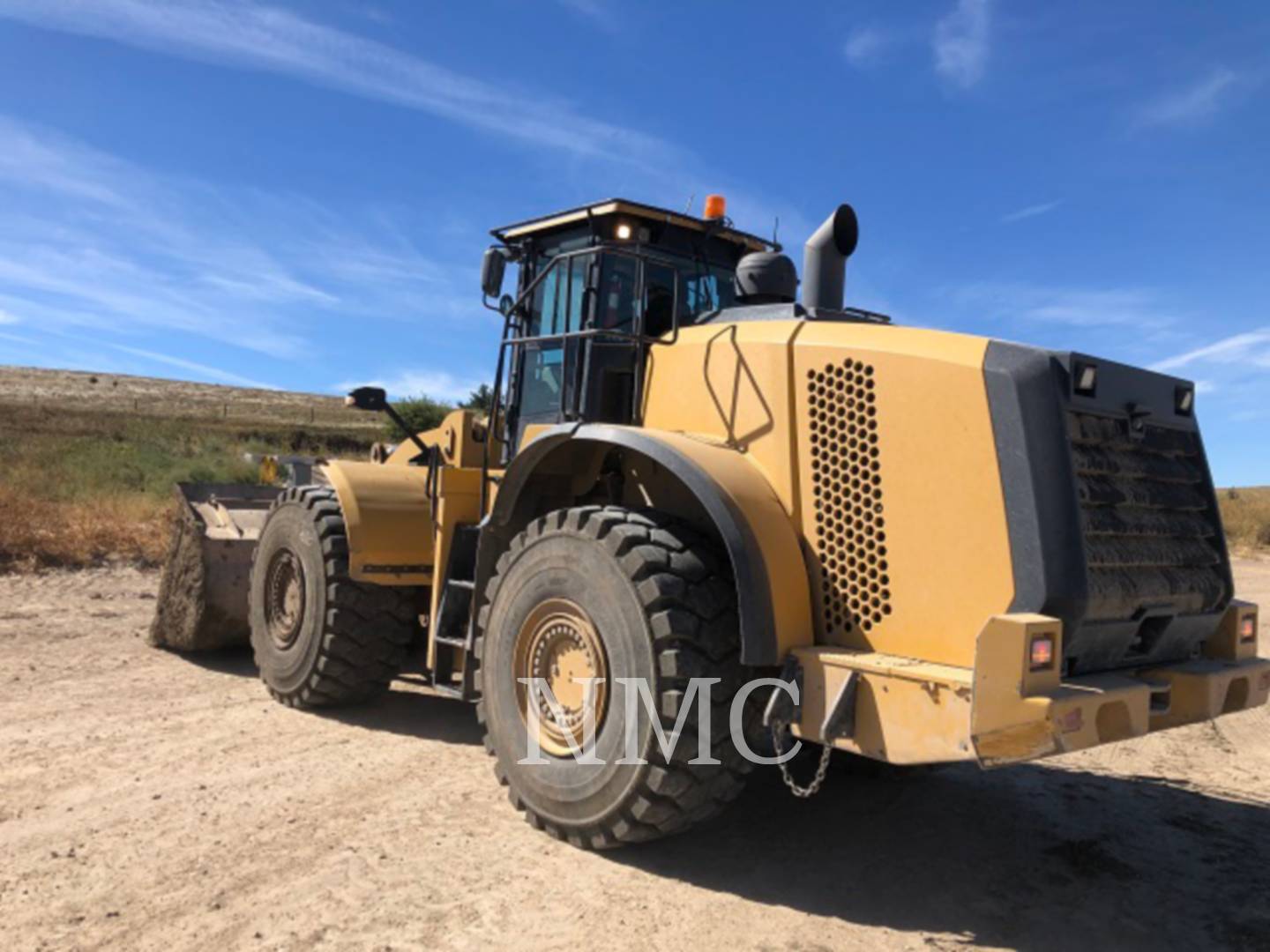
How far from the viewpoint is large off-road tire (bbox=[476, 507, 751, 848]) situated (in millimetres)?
3791

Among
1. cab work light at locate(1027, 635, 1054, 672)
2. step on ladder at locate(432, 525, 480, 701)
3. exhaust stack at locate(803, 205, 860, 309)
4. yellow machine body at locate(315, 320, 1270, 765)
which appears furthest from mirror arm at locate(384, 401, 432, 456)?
cab work light at locate(1027, 635, 1054, 672)

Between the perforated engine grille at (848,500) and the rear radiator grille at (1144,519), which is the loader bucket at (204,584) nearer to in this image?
the perforated engine grille at (848,500)

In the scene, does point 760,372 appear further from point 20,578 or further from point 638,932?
point 20,578

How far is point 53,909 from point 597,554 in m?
2.28

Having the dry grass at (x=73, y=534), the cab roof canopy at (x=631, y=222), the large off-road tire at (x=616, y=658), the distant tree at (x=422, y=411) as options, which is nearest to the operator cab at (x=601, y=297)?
the cab roof canopy at (x=631, y=222)

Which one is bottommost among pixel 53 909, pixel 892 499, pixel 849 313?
pixel 53 909

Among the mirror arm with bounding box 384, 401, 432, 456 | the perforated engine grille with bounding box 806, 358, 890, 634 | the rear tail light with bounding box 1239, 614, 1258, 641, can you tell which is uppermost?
the mirror arm with bounding box 384, 401, 432, 456

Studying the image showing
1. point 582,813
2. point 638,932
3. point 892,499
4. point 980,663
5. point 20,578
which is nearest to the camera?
point 980,663

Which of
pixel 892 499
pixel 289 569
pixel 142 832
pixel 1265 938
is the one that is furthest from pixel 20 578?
pixel 1265 938

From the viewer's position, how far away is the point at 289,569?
6852 mm

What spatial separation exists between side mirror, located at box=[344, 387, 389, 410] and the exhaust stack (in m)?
2.58

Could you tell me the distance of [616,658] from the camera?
13.1 ft

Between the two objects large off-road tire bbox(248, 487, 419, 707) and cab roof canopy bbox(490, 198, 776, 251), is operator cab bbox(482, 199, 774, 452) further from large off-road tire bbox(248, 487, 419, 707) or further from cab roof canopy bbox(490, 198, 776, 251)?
large off-road tire bbox(248, 487, 419, 707)

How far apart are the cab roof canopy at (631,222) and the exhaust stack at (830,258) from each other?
0.97 metres
